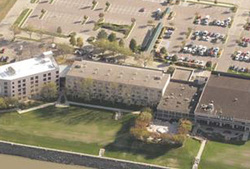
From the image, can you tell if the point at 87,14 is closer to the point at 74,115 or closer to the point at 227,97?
the point at 74,115

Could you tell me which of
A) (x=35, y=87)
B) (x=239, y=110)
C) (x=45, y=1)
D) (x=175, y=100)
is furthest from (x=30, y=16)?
(x=239, y=110)

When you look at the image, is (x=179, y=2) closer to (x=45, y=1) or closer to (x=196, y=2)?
(x=196, y=2)

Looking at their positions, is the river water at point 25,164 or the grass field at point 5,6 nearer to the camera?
the river water at point 25,164

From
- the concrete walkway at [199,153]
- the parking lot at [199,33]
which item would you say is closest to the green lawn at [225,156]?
the concrete walkway at [199,153]

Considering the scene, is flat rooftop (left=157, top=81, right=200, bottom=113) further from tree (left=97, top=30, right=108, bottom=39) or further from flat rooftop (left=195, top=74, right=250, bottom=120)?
tree (left=97, top=30, right=108, bottom=39)

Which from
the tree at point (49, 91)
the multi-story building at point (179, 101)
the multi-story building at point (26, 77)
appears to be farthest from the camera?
the tree at point (49, 91)

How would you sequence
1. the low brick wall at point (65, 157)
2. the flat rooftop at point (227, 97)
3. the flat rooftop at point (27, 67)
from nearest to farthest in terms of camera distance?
the low brick wall at point (65, 157) < the flat rooftop at point (227, 97) < the flat rooftop at point (27, 67)

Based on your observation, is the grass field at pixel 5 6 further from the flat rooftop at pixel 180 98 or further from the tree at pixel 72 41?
the flat rooftop at pixel 180 98

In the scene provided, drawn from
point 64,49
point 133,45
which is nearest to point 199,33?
point 133,45

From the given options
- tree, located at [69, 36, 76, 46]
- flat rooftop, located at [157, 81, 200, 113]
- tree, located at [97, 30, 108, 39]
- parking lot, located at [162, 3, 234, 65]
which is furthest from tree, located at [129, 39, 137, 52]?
flat rooftop, located at [157, 81, 200, 113]
